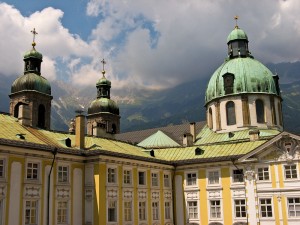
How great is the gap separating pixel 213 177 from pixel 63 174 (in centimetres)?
1637

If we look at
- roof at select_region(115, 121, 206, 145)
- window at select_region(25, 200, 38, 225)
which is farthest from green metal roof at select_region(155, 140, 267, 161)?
window at select_region(25, 200, 38, 225)

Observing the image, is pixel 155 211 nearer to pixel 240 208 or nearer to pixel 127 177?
pixel 127 177

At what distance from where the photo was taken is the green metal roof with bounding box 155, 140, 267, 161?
44.0 m

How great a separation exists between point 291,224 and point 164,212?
12852mm

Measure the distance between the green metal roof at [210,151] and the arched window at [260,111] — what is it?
36.1 feet

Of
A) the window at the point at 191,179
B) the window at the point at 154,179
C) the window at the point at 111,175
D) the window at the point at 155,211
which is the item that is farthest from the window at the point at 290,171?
the window at the point at 111,175

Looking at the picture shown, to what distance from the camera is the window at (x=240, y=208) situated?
41.3 m

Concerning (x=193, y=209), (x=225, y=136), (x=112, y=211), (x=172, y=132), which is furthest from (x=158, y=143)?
(x=112, y=211)

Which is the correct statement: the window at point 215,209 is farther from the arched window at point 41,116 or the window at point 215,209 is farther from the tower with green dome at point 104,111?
the tower with green dome at point 104,111

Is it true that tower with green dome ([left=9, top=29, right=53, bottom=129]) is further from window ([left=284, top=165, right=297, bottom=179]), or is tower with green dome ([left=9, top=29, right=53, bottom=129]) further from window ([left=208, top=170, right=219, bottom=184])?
window ([left=284, top=165, right=297, bottom=179])

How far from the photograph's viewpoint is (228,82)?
57.8m

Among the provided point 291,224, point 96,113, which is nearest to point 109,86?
point 96,113

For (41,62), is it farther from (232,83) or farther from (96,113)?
(232,83)

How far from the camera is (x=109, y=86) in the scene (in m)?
86.5
